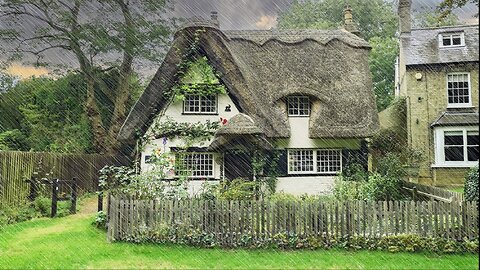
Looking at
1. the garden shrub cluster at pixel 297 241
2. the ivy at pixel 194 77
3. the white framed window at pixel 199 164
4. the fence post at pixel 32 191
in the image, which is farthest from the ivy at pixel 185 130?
the garden shrub cluster at pixel 297 241

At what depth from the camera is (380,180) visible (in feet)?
43.0

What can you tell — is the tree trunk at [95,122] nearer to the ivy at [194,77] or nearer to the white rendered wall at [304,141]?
the ivy at [194,77]

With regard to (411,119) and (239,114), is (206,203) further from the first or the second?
(411,119)

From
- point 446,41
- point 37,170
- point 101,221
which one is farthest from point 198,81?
point 446,41

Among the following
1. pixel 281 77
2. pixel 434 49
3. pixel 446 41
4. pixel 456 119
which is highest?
pixel 446 41

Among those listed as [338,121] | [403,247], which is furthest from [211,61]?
[403,247]

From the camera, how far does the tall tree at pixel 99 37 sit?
78.4 feet

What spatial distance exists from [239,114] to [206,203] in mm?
5662

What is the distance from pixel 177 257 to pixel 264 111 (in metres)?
8.14

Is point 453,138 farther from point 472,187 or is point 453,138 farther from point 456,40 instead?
point 472,187

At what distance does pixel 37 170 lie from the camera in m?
14.4

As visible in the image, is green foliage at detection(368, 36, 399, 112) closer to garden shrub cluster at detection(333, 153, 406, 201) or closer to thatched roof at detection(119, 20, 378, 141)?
thatched roof at detection(119, 20, 378, 141)

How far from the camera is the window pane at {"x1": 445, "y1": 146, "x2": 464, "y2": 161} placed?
19406 mm

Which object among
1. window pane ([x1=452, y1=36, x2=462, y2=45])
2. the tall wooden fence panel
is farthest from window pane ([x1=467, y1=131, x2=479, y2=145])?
the tall wooden fence panel
